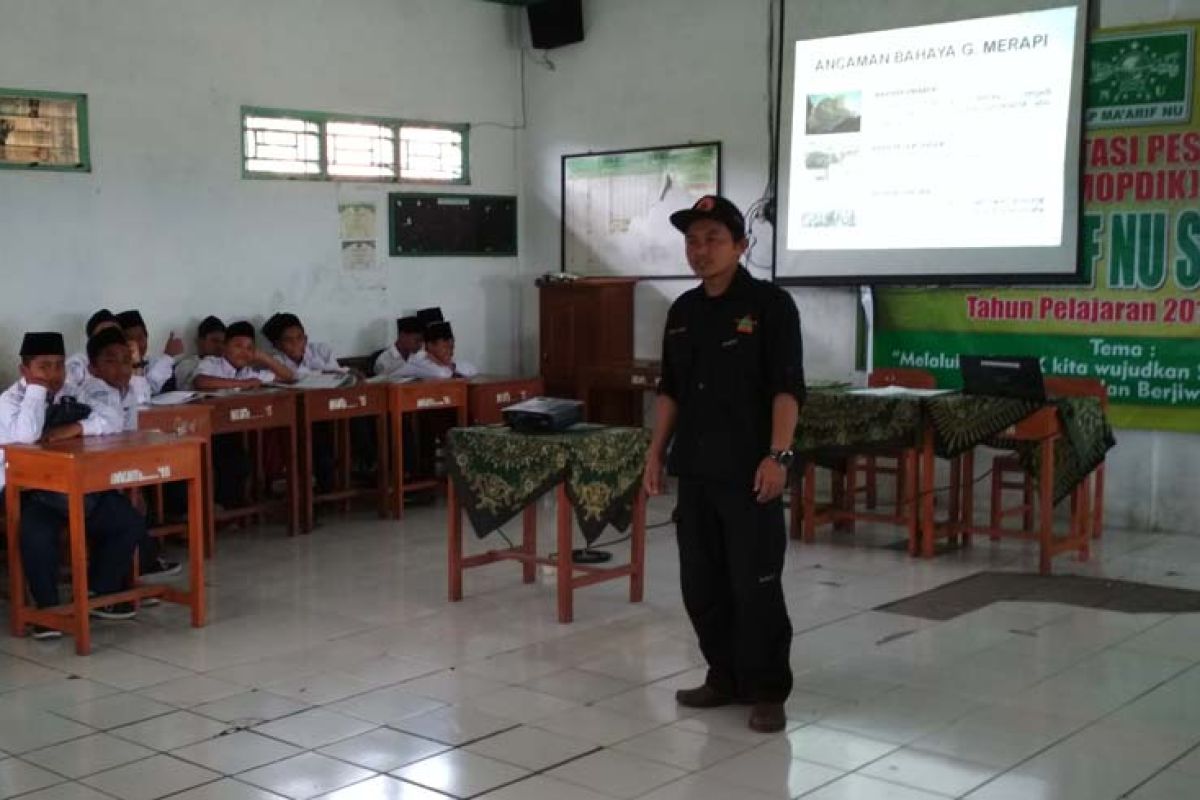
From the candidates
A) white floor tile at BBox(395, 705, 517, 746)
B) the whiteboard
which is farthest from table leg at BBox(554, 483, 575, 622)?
the whiteboard

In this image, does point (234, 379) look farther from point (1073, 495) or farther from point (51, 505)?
point (1073, 495)

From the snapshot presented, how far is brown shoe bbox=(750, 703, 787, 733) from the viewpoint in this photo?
404 centimetres

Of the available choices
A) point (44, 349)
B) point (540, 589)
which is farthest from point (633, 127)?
point (44, 349)

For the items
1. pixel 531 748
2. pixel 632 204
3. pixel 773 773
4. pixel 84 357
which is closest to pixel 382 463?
pixel 84 357

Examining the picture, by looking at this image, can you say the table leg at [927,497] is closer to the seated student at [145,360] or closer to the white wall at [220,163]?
the seated student at [145,360]

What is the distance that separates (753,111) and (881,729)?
5.46m

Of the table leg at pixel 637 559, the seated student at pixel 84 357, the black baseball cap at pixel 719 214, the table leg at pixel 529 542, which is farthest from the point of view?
the seated student at pixel 84 357

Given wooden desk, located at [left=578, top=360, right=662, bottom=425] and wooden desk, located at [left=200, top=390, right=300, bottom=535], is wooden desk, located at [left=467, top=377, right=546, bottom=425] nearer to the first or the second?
wooden desk, located at [left=578, top=360, right=662, bottom=425]

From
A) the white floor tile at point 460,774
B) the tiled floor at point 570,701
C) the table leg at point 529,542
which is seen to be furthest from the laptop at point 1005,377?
the white floor tile at point 460,774

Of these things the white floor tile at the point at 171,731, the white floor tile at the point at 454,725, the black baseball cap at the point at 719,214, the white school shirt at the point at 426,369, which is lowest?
the white floor tile at the point at 171,731

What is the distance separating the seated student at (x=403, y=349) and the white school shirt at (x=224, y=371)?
1.00m

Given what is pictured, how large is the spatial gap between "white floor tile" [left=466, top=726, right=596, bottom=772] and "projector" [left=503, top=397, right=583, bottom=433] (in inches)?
63.3

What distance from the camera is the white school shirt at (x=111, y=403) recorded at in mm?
5395

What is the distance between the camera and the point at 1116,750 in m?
3.87
